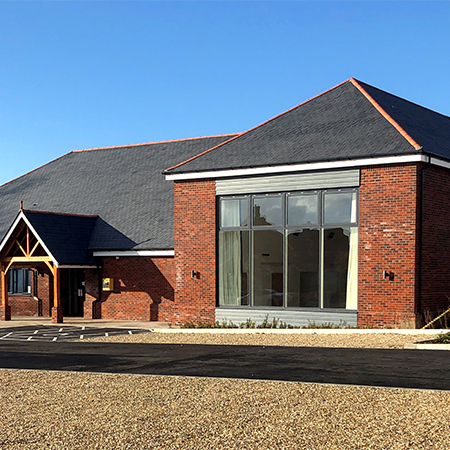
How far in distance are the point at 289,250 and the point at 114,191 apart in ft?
41.7

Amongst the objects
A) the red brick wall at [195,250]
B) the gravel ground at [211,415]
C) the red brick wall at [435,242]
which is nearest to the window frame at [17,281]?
the red brick wall at [195,250]

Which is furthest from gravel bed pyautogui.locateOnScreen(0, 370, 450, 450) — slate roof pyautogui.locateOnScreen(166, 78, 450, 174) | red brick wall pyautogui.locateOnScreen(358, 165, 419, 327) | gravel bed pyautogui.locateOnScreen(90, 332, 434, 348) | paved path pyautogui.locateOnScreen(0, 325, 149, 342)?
slate roof pyautogui.locateOnScreen(166, 78, 450, 174)

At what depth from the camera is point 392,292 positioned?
19031 mm

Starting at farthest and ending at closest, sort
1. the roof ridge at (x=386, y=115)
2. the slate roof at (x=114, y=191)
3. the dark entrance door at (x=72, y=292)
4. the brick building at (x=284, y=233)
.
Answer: the dark entrance door at (x=72, y=292) < the slate roof at (x=114, y=191) < the brick building at (x=284, y=233) < the roof ridge at (x=386, y=115)

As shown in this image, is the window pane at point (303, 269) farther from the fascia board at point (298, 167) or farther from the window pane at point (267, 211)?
the fascia board at point (298, 167)

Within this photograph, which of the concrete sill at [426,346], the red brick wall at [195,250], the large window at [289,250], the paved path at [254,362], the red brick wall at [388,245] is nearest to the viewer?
the paved path at [254,362]

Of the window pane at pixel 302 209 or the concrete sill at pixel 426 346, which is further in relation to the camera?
the window pane at pixel 302 209

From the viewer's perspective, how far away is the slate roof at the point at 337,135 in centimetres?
1992

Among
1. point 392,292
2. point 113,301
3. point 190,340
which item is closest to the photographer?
point 190,340

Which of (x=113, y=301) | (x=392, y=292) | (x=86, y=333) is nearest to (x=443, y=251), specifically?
(x=392, y=292)

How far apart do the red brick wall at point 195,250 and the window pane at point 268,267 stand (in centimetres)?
157

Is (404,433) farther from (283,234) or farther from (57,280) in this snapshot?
(57,280)

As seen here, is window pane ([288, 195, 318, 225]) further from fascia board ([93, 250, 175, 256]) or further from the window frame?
the window frame

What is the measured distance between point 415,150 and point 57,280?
14.5m
